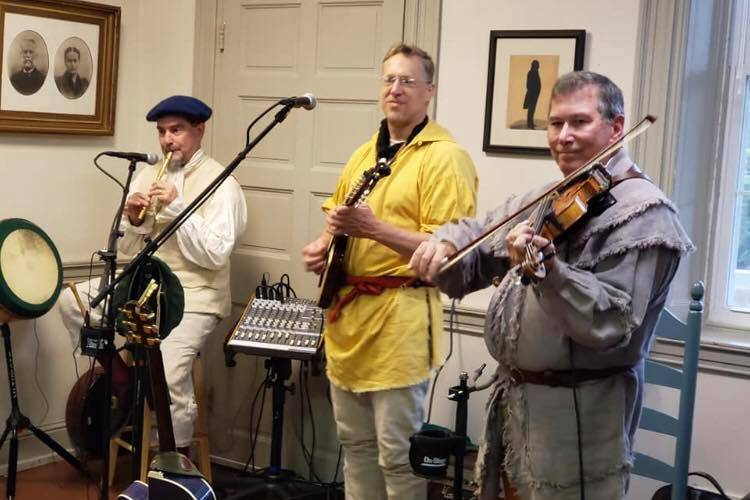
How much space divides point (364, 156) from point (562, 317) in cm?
122

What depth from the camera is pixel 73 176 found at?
3.95 metres

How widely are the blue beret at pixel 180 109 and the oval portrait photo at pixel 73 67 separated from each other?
1.75ft

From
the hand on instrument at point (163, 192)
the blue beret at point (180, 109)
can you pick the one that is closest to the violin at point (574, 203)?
the hand on instrument at point (163, 192)

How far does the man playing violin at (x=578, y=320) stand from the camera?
5.53ft

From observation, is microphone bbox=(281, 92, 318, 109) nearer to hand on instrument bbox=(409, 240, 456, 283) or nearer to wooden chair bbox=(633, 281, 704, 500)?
hand on instrument bbox=(409, 240, 456, 283)

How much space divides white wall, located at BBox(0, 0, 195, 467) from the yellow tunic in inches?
66.9

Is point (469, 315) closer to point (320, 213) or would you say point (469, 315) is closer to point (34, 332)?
point (320, 213)

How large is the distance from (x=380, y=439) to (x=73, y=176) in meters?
1.94

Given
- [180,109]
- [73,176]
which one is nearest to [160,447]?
[180,109]

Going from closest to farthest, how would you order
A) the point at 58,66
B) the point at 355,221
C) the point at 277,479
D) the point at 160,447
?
the point at 160,447, the point at 355,221, the point at 277,479, the point at 58,66

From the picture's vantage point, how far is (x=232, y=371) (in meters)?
4.03

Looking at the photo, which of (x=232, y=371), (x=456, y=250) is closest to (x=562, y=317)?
(x=456, y=250)

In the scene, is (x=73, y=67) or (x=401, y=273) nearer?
(x=401, y=273)

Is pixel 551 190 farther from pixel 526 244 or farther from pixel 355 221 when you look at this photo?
pixel 355 221
